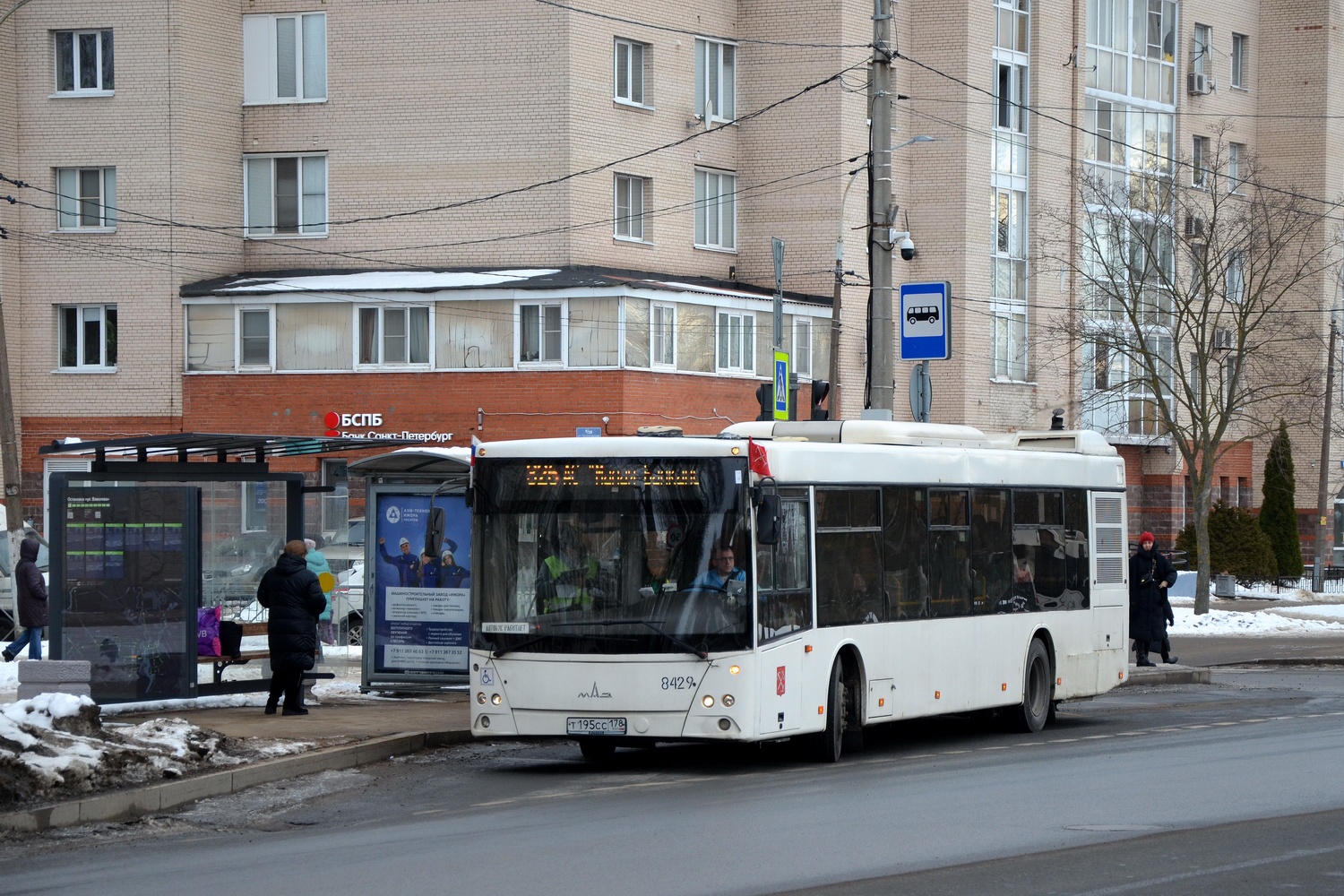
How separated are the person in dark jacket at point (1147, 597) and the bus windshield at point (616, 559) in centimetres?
1326

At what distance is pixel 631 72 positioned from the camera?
4350 centimetres

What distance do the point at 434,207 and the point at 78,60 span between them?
902 cm

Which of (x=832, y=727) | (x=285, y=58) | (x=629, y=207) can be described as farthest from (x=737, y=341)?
(x=832, y=727)

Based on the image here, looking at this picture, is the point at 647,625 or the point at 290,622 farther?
the point at 290,622

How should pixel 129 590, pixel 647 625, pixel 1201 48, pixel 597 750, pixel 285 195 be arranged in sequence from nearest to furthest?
pixel 647 625 → pixel 597 750 → pixel 129 590 → pixel 285 195 → pixel 1201 48

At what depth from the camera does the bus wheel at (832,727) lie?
15.0m

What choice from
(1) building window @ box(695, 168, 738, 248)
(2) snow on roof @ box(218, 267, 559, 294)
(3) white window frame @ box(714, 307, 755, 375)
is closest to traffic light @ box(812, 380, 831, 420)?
(2) snow on roof @ box(218, 267, 559, 294)

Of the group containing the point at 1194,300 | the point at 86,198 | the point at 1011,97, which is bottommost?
the point at 1194,300

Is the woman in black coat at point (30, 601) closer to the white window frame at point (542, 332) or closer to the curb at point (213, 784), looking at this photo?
the curb at point (213, 784)

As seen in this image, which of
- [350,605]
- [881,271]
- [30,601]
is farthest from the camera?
[350,605]

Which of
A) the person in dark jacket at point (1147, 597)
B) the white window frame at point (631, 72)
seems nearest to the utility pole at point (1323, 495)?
the white window frame at point (631, 72)

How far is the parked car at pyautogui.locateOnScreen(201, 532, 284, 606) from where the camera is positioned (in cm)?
1930

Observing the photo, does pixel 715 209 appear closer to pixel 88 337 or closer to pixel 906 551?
pixel 88 337

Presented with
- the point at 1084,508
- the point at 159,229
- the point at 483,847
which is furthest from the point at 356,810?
the point at 159,229
